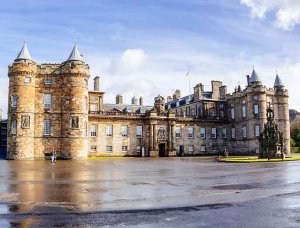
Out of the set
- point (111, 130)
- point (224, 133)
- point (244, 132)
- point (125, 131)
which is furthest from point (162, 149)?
point (244, 132)

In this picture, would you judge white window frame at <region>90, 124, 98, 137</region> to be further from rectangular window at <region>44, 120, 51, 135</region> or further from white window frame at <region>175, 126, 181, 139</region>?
white window frame at <region>175, 126, 181, 139</region>

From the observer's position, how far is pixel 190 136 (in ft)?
214

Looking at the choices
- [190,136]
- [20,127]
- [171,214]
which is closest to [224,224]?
[171,214]

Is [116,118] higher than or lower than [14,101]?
lower

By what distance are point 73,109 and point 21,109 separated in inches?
262

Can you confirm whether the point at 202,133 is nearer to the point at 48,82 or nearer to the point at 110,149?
the point at 110,149

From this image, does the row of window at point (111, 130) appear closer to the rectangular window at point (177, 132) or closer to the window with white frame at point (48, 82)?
the rectangular window at point (177, 132)

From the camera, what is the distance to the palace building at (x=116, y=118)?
48219 mm

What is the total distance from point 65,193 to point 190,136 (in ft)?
173

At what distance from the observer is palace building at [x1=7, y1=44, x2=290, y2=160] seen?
48.2m

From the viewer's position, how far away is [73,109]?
49.5 meters

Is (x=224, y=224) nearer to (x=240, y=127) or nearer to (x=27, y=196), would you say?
(x=27, y=196)

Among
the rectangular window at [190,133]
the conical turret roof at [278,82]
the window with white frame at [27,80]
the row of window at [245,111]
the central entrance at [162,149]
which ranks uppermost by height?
the conical turret roof at [278,82]

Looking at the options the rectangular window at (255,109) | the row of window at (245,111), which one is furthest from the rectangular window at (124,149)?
the rectangular window at (255,109)
